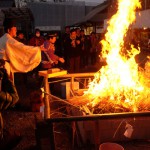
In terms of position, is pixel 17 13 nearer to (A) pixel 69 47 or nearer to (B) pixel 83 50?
(B) pixel 83 50

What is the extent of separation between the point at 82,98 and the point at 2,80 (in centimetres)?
292

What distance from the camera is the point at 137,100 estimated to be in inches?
231

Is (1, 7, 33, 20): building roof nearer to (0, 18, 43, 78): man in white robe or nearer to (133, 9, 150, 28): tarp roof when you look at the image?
(133, 9, 150, 28): tarp roof

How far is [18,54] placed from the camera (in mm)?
7180

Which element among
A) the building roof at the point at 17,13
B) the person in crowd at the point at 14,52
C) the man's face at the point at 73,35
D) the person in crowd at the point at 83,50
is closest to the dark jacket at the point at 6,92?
the person in crowd at the point at 14,52

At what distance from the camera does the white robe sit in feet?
22.8

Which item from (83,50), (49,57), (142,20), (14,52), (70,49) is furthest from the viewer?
(142,20)

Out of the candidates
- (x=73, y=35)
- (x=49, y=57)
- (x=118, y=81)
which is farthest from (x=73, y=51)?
(x=118, y=81)

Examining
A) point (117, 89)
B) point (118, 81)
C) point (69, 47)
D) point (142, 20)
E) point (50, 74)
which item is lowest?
point (117, 89)

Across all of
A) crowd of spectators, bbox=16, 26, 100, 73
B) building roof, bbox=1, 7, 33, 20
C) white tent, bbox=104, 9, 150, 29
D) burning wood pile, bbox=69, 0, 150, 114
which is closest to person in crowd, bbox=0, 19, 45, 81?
crowd of spectators, bbox=16, 26, 100, 73

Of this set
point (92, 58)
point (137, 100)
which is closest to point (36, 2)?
point (92, 58)

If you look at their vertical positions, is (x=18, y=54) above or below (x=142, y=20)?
below

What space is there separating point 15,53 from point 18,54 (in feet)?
0.27

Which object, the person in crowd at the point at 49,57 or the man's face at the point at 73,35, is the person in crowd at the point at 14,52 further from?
the man's face at the point at 73,35
